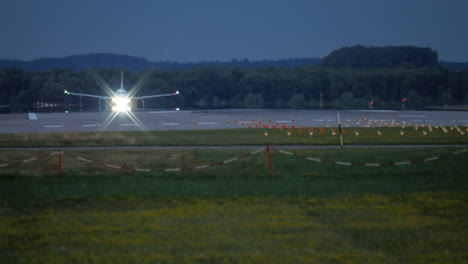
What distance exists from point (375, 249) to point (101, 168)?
13264 millimetres

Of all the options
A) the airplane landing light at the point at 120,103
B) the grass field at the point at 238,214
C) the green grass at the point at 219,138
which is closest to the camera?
the grass field at the point at 238,214

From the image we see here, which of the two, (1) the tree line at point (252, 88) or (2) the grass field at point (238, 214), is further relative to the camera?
(1) the tree line at point (252, 88)

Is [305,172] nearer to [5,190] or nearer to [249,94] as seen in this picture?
[5,190]

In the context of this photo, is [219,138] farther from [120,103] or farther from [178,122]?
[120,103]

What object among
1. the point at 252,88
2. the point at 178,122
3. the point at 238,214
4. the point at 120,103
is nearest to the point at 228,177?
the point at 238,214

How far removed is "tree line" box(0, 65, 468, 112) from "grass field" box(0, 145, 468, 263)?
9092 cm

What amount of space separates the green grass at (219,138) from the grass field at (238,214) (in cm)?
846

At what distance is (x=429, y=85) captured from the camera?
118 m

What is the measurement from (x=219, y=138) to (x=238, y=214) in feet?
67.1

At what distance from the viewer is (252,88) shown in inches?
5017

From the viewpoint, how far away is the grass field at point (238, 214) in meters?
9.09

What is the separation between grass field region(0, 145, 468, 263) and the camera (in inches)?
358

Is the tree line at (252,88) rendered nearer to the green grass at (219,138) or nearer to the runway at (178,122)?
the runway at (178,122)

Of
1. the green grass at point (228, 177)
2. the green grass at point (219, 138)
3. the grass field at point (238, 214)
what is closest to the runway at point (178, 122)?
the green grass at point (219, 138)
